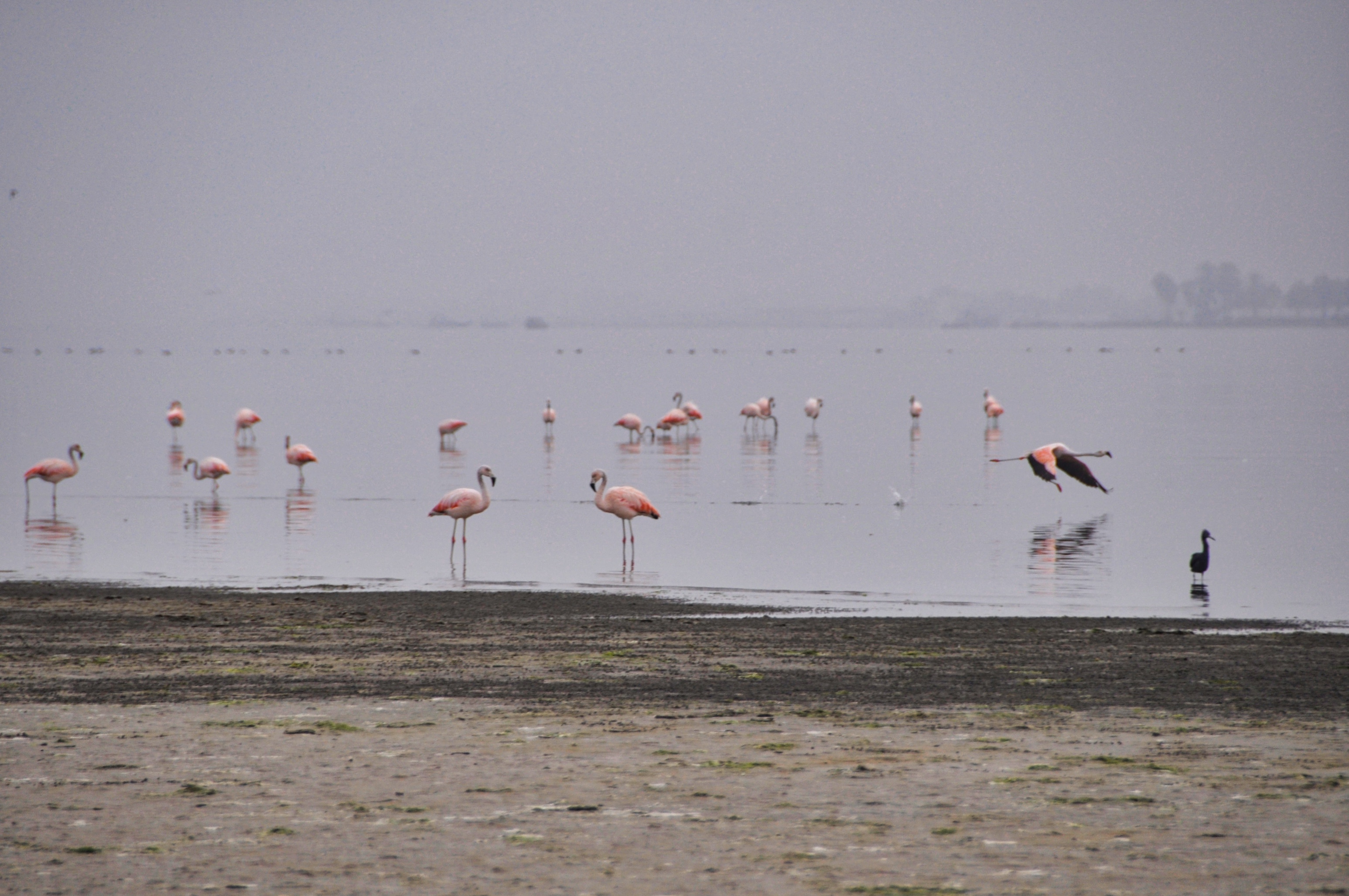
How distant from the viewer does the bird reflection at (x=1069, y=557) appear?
19.4 meters

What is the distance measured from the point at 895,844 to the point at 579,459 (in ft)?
112

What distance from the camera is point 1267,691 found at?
1098 cm

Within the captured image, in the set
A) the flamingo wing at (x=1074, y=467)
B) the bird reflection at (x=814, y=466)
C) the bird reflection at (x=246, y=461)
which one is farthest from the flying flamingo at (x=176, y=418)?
the flamingo wing at (x=1074, y=467)

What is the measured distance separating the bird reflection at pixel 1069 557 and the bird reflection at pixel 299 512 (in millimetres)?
12386

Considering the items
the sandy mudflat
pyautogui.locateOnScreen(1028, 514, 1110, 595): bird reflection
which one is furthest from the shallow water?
the sandy mudflat

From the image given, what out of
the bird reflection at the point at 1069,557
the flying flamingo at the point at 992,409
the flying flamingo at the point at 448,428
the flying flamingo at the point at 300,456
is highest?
the flying flamingo at the point at 992,409

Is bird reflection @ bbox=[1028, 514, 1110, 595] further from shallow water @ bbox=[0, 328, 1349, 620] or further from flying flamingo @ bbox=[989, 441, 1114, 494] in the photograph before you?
flying flamingo @ bbox=[989, 441, 1114, 494]

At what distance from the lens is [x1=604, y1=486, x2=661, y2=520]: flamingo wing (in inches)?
882

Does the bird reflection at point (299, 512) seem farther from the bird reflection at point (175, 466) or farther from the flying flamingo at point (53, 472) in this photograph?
the flying flamingo at point (53, 472)

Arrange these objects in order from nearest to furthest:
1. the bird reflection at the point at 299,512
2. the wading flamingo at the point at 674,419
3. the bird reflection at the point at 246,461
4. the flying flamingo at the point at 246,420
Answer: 1. the bird reflection at the point at 299,512
2. the bird reflection at the point at 246,461
3. the flying flamingo at the point at 246,420
4. the wading flamingo at the point at 674,419

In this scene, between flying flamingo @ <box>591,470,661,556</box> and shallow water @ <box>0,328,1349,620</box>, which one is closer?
shallow water @ <box>0,328,1349,620</box>

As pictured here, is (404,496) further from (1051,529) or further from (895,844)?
(895,844)

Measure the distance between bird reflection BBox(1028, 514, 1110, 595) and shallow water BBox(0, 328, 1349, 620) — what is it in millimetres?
94

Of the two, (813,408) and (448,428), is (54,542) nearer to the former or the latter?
(448,428)
